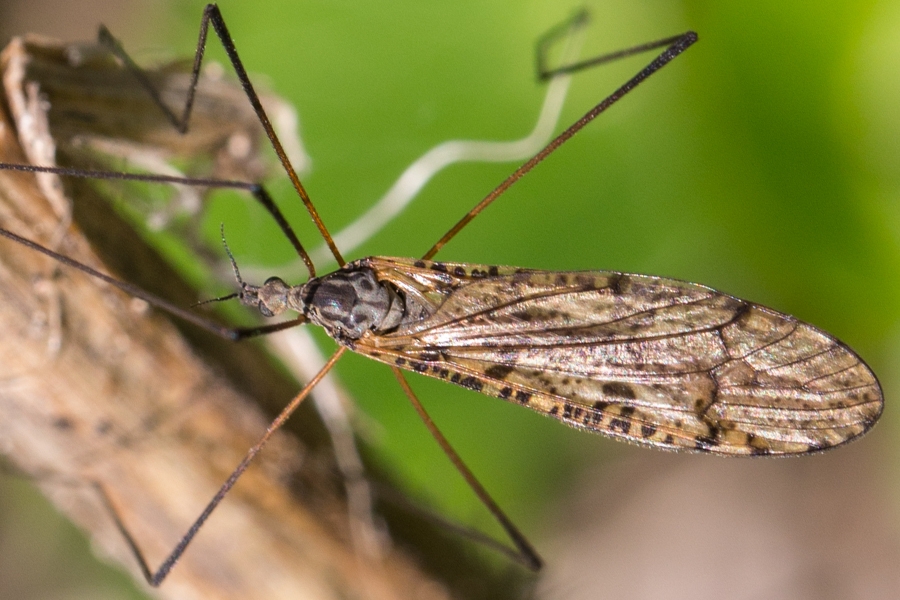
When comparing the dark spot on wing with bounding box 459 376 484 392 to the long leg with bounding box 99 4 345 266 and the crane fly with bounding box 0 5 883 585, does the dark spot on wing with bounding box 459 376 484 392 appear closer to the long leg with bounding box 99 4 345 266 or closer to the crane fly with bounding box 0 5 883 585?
the crane fly with bounding box 0 5 883 585

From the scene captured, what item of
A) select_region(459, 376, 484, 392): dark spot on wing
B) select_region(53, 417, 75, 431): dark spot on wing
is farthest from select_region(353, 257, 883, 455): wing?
select_region(53, 417, 75, 431): dark spot on wing

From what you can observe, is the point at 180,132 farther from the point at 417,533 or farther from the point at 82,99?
the point at 417,533

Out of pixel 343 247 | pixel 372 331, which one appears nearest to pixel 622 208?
pixel 343 247

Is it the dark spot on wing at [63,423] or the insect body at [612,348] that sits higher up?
the insect body at [612,348]

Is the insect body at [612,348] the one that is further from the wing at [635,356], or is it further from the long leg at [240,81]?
the long leg at [240,81]

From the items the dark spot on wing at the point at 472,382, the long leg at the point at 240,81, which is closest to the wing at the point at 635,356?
the dark spot on wing at the point at 472,382

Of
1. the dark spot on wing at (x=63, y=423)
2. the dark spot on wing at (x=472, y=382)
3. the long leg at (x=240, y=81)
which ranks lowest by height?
the dark spot on wing at (x=63, y=423)

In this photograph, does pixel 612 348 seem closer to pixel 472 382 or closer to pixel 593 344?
pixel 593 344
